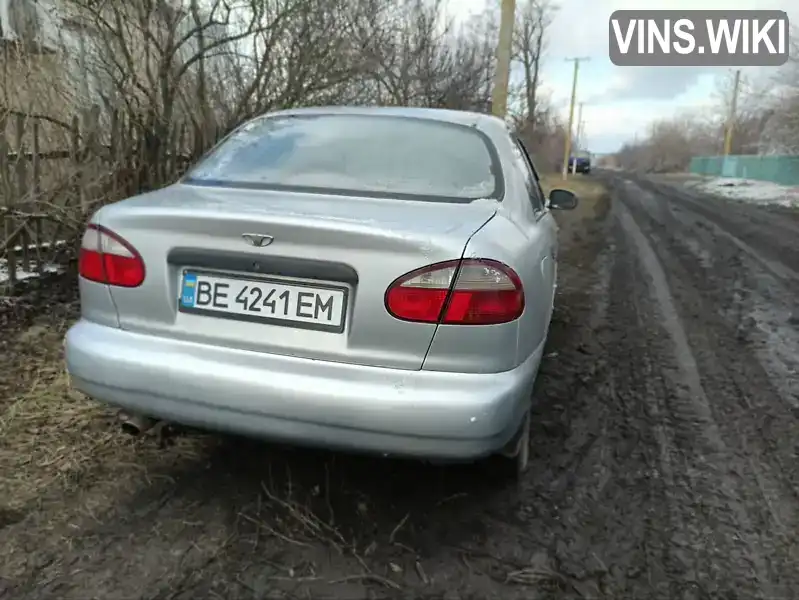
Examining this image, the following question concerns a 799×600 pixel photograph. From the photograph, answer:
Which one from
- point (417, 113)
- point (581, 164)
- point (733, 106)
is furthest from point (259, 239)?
point (733, 106)

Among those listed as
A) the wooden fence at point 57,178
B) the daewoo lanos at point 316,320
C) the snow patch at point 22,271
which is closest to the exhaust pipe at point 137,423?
the daewoo lanos at point 316,320

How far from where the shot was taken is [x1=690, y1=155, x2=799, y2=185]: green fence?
34344mm

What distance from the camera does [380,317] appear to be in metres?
2.12

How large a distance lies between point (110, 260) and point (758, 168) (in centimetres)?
4547

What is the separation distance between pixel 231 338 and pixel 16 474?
1.19 m

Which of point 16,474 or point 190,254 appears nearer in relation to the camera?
point 190,254

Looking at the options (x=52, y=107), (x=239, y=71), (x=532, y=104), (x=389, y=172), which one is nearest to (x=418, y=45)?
(x=239, y=71)

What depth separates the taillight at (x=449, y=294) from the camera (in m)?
2.10

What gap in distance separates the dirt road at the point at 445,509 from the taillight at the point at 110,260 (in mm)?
840

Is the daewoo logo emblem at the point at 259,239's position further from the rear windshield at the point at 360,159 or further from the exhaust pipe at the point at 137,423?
the exhaust pipe at the point at 137,423

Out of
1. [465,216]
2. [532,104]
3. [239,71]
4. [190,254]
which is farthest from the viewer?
[532,104]

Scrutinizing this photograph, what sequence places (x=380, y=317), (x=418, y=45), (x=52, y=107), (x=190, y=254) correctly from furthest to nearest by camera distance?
(x=418, y=45), (x=52, y=107), (x=190, y=254), (x=380, y=317)

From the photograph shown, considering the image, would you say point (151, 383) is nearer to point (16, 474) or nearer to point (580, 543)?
point (16, 474)

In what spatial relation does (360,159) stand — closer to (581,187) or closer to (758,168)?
(581,187)
